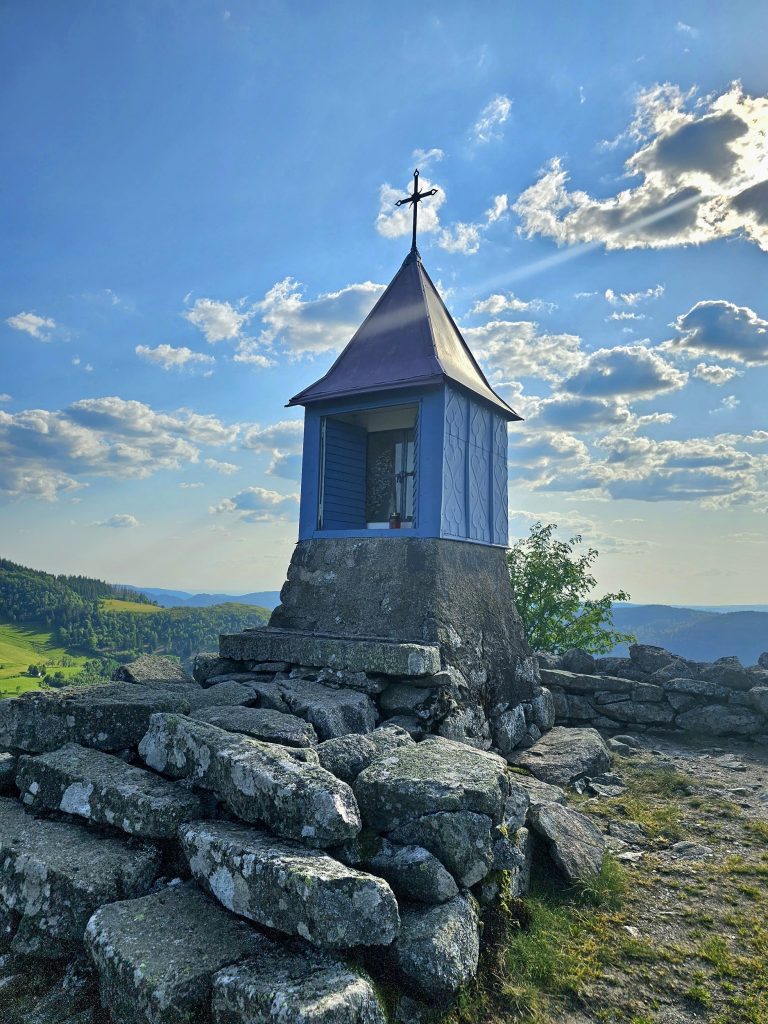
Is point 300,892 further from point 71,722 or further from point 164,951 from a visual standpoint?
point 71,722

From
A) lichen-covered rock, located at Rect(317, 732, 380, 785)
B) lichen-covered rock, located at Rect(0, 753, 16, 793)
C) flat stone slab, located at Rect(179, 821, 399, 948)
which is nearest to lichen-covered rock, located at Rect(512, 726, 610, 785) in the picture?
lichen-covered rock, located at Rect(317, 732, 380, 785)

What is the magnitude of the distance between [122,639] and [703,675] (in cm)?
10569

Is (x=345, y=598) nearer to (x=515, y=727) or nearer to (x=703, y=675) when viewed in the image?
(x=515, y=727)

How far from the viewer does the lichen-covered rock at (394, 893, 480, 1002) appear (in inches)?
138

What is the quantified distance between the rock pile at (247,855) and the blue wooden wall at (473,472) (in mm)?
4072

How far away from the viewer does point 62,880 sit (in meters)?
3.74

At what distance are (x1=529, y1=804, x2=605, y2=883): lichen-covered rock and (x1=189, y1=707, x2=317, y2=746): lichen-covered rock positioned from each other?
7.01 ft

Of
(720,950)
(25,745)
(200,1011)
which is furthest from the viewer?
(25,745)

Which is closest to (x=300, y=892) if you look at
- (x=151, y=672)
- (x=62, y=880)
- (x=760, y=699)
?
(x=62, y=880)

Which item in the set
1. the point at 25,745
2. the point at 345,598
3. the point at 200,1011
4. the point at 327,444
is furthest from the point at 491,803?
the point at 327,444

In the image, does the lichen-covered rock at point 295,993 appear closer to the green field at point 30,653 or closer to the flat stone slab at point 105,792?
the flat stone slab at point 105,792

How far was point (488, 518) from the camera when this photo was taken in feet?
33.6

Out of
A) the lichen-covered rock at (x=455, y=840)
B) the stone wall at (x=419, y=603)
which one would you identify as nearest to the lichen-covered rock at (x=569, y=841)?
the lichen-covered rock at (x=455, y=840)

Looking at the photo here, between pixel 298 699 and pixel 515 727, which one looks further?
pixel 515 727
